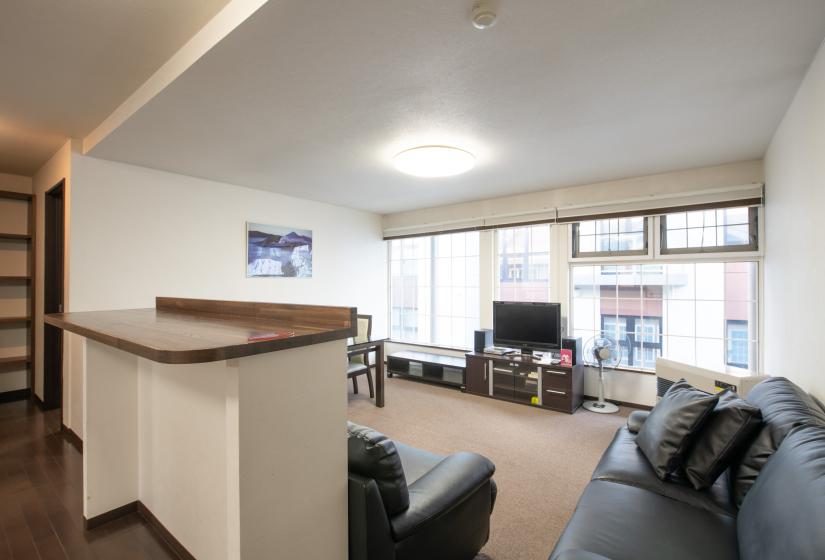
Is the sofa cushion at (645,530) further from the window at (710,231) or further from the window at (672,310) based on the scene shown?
the window at (710,231)

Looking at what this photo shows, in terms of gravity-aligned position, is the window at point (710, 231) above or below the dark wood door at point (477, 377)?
above

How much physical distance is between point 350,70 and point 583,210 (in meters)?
3.20

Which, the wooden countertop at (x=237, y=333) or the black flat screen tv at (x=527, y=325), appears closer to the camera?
the wooden countertop at (x=237, y=333)

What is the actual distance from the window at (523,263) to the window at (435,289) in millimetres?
403

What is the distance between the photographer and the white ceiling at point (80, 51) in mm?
1740

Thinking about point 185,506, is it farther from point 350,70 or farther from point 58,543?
point 350,70

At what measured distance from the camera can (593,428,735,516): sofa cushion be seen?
5.41 feet

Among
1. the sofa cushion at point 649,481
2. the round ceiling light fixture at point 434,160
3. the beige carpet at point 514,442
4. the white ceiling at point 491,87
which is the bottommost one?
the beige carpet at point 514,442

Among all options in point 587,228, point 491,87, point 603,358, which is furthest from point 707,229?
point 491,87

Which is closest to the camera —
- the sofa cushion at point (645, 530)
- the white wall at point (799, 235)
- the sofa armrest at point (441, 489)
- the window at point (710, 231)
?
the sofa cushion at point (645, 530)

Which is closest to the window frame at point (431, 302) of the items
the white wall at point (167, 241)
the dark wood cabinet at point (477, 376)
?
the dark wood cabinet at point (477, 376)

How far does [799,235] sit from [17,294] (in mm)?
6992

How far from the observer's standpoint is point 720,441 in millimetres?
1720

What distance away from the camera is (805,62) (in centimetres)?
193
